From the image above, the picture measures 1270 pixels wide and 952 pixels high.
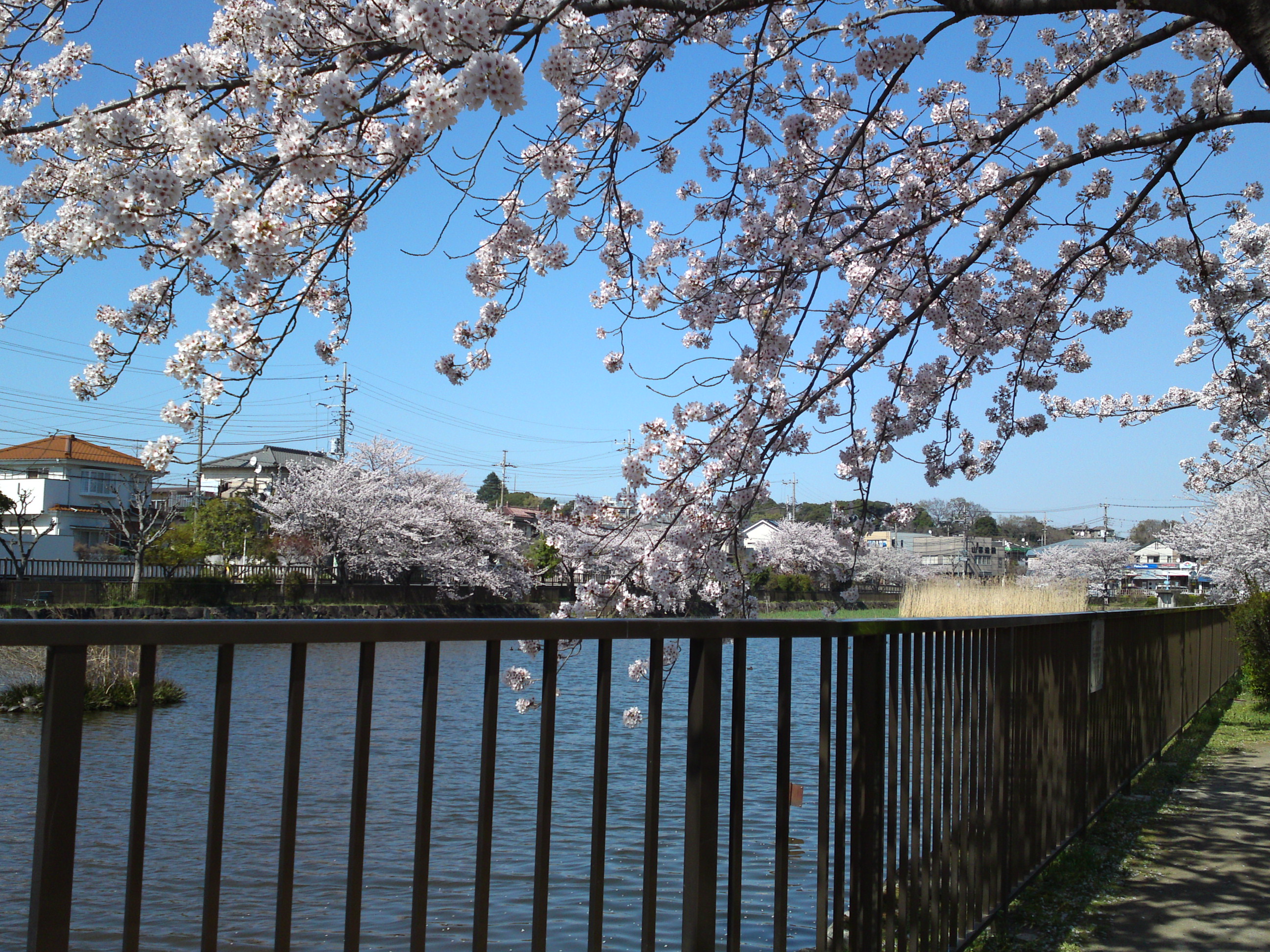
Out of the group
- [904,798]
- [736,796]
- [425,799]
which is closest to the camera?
[425,799]

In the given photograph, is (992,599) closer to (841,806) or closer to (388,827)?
(388,827)

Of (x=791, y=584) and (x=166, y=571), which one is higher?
(x=166, y=571)

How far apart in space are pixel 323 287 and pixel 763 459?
263 cm

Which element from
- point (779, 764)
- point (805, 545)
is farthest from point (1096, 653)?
point (805, 545)

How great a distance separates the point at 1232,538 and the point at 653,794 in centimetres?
3029

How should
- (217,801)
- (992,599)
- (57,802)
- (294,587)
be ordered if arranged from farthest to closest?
(294,587), (992,599), (217,801), (57,802)

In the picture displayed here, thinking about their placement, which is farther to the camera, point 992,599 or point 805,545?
point 805,545

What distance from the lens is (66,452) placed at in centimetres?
4934

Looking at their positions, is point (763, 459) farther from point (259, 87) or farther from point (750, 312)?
point (259, 87)

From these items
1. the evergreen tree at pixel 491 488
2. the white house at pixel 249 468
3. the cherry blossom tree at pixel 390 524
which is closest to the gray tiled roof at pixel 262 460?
the white house at pixel 249 468

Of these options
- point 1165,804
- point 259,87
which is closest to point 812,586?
point 1165,804

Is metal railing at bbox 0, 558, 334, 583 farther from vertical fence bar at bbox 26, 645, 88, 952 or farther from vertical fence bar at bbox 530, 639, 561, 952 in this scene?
vertical fence bar at bbox 26, 645, 88, 952

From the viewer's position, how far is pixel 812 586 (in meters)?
48.6

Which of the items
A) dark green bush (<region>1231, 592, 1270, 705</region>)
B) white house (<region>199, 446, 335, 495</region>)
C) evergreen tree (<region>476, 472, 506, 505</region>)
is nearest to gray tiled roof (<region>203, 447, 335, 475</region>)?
white house (<region>199, 446, 335, 495</region>)
